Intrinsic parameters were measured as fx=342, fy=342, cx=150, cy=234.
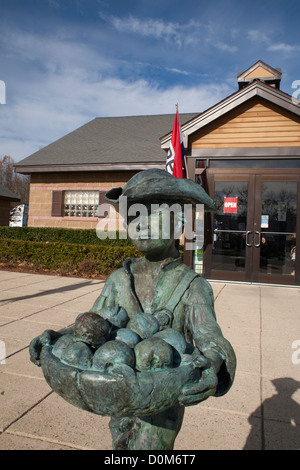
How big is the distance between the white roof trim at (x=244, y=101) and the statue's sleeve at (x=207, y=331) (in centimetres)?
836

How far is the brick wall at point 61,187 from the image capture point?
1429 cm

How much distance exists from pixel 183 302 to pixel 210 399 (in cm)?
205

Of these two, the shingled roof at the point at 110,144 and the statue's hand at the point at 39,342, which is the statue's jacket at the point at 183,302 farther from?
the shingled roof at the point at 110,144

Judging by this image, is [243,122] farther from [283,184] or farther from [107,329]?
[107,329]

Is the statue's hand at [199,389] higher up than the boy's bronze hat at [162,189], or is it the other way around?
the boy's bronze hat at [162,189]

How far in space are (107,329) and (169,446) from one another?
796 millimetres

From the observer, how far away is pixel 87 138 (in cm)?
1728

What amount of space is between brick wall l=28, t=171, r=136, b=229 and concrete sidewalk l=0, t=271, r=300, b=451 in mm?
8361

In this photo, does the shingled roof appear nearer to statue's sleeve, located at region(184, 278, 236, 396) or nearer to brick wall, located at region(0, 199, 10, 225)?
brick wall, located at region(0, 199, 10, 225)

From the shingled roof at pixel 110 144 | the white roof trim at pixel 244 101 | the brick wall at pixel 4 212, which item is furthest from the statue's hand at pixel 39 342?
the brick wall at pixel 4 212

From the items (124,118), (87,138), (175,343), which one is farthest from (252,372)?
(124,118)

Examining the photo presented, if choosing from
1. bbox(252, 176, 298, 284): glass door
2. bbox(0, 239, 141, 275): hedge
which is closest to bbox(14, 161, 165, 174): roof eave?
bbox(0, 239, 141, 275): hedge

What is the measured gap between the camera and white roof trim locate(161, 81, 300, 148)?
29.2 feet

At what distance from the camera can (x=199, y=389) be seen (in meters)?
1.24
